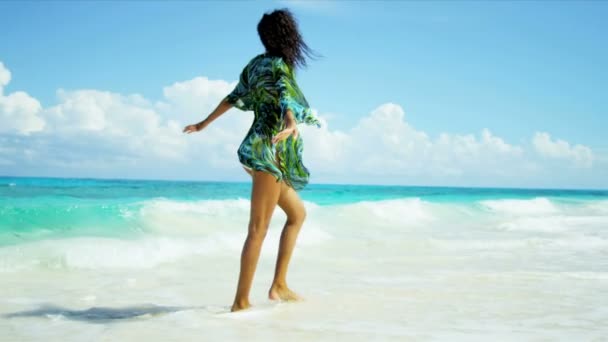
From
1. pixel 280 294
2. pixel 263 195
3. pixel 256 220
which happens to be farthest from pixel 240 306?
pixel 263 195

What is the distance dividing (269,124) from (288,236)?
2.52 feet

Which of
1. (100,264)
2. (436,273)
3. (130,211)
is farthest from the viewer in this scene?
(130,211)

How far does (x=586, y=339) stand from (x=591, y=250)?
5023 mm

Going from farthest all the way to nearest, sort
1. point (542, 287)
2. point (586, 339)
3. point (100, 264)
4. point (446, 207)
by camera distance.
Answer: point (446, 207)
point (100, 264)
point (542, 287)
point (586, 339)

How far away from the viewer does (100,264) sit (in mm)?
6262

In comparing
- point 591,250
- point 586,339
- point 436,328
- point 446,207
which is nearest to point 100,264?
point 436,328

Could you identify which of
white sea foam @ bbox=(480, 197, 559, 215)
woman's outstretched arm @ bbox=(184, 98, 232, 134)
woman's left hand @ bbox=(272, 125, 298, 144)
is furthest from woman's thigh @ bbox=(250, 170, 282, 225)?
white sea foam @ bbox=(480, 197, 559, 215)

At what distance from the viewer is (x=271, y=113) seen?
11.5 ft

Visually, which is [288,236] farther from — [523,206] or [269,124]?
[523,206]

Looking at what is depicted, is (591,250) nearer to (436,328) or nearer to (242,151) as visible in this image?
(436,328)

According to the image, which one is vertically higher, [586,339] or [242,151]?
[242,151]

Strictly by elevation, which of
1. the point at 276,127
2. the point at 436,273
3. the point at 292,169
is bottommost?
the point at 436,273

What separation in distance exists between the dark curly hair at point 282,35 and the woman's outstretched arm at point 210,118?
455mm

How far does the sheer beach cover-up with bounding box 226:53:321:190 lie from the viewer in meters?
3.41
